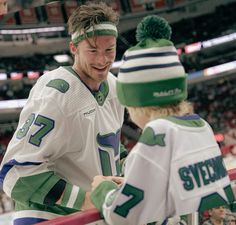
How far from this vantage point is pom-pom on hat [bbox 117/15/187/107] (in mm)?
1009

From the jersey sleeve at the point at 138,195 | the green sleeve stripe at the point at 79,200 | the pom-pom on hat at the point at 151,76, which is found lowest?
the green sleeve stripe at the point at 79,200

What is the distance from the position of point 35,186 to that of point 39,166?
5 cm

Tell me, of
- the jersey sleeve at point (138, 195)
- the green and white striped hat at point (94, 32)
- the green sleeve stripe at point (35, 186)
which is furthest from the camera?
the green and white striped hat at point (94, 32)

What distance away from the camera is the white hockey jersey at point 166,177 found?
0.95 metres

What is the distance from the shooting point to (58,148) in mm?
1352

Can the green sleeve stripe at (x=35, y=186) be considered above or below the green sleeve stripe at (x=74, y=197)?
above

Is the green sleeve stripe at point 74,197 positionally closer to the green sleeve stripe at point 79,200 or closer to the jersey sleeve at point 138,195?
the green sleeve stripe at point 79,200

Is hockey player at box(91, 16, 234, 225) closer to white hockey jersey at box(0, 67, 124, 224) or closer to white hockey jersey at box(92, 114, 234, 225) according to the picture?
white hockey jersey at box(92, 114, 234, 225)

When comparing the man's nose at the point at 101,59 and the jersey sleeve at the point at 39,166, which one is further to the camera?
the man's nose at the point at 101,59

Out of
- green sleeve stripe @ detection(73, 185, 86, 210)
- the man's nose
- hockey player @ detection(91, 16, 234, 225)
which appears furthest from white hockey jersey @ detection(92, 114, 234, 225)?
the man's nose

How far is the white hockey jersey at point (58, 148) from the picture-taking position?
4.30 ft

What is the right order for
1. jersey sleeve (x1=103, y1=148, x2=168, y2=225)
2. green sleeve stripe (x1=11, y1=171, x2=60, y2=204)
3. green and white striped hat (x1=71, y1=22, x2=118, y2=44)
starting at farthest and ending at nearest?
1. green and white striped hat (x1=71, y1=22, x2=118, y2=44)
2. green sleeve stripe (x1=11, y1=171, x2=60, y2=204)
3. jersey sleeve (x1=103, y1=148, x2=168, y2=225)

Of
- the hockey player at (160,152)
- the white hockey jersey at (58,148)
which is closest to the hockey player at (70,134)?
the white hockey jersey at (58,148)

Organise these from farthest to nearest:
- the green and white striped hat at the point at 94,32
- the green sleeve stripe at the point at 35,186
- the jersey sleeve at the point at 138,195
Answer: the green and white striped hat at the point at 94,32
the green sleeve stripe at the point at 35,186
the jersey sleeve at the point at 138,195
